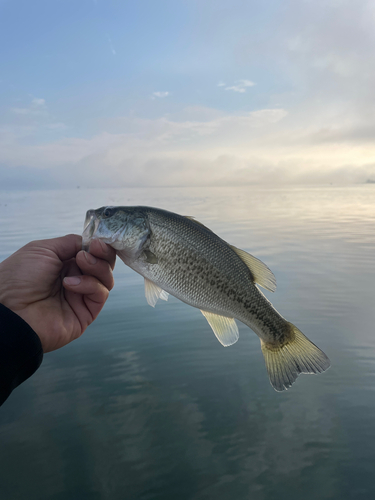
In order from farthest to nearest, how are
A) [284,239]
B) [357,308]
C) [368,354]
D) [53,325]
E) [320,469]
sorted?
1. [284,239]
2. [357,308]
3. [368,354]
4. [320,469]
5. [53,325]

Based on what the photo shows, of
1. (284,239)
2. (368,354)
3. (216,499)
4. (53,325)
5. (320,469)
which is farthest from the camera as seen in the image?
(284,239)

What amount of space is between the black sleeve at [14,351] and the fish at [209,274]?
1.08m

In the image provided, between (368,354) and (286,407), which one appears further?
(368,354)

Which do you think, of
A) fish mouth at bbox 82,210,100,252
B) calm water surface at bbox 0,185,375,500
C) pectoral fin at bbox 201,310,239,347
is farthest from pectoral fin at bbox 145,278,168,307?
calm water surface at bbox 0,185,375,500

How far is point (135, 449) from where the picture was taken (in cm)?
571

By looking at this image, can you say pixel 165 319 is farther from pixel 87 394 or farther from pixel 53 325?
pixel 53 325

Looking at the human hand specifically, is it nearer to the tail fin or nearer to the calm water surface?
the tail fin

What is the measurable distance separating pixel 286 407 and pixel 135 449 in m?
2.95

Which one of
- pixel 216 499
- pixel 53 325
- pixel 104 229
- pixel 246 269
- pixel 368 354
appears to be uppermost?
pixel 104 229

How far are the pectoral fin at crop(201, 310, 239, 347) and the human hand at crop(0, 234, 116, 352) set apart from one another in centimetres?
121

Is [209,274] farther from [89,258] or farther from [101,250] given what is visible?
[89,258]

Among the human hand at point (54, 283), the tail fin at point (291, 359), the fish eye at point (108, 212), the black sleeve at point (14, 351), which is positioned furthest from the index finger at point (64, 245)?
the tail fin at point (291, 359)

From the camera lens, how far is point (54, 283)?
3.83 meters

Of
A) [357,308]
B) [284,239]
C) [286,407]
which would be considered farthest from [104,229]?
[284,239]
